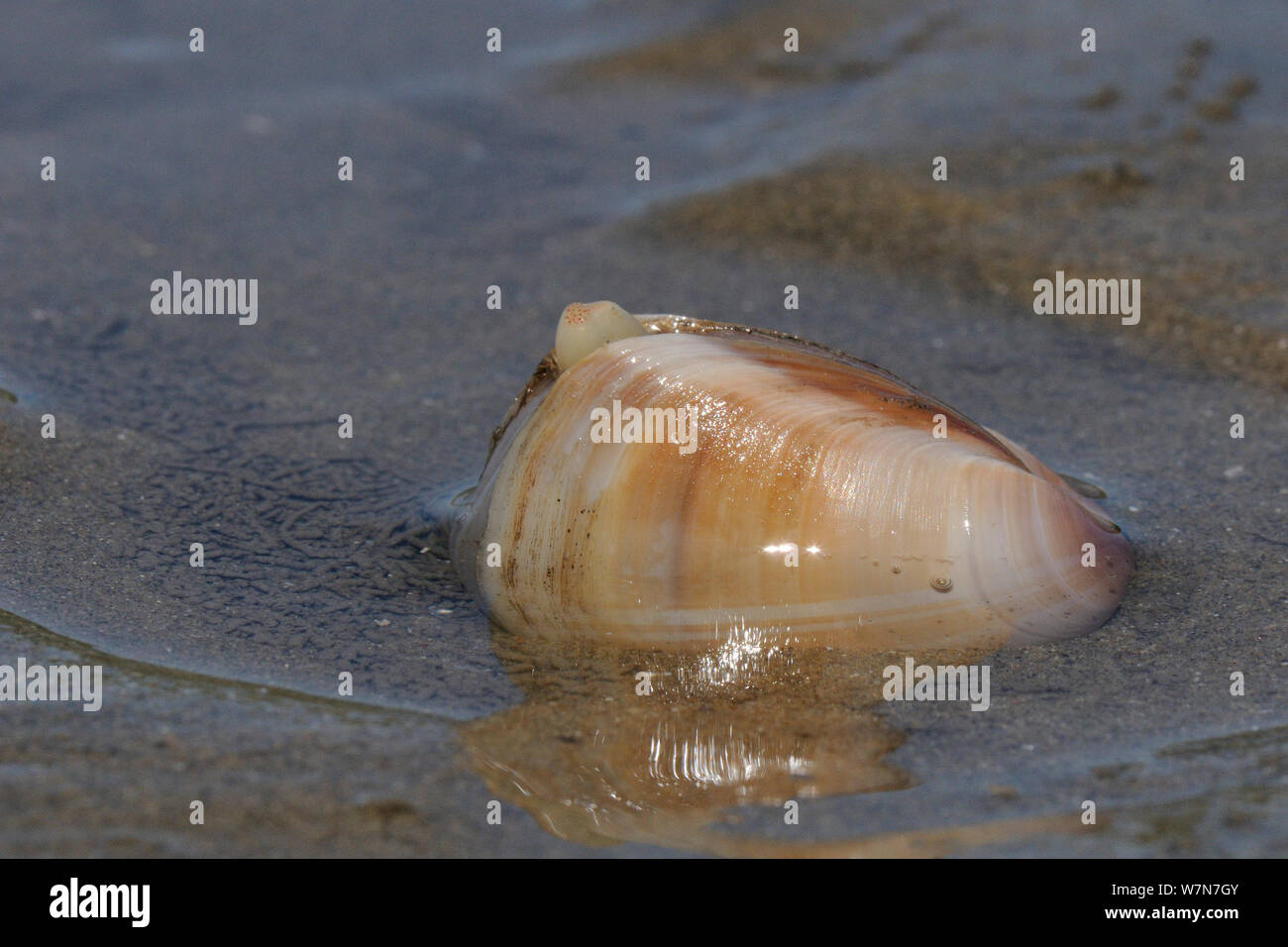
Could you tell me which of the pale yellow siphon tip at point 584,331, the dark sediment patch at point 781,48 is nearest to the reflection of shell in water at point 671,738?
the pale yellow siphon tip at point 584,331

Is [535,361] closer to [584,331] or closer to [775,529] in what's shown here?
[584,331]

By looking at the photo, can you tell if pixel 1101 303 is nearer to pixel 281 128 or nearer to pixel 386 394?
pixel 386 394

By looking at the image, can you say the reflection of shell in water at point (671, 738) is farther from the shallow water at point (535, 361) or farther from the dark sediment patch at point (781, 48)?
the dark sediment patch at point (781, 48)

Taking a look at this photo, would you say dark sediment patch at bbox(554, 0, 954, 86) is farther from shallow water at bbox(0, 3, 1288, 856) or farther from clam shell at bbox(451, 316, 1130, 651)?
clam shell at bbox(451, 316, 1130, 651)

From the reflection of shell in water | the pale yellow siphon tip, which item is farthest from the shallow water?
the pale yellow siphon tip

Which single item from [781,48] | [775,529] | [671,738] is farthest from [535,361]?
[781,48]

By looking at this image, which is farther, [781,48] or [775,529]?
[781,48]

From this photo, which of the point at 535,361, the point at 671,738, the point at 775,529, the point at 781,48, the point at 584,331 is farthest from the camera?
the point at 781,48
